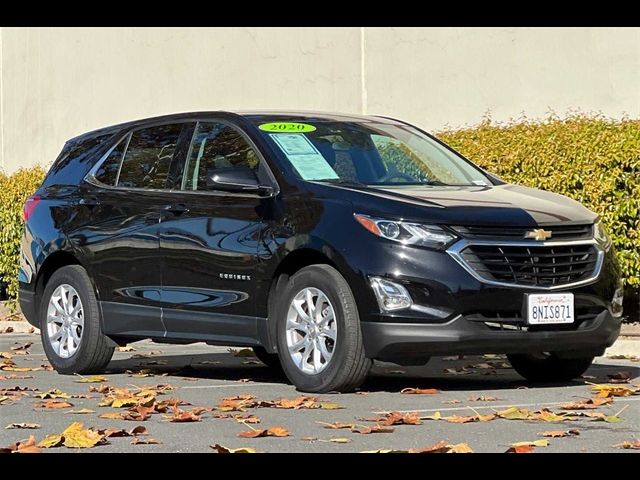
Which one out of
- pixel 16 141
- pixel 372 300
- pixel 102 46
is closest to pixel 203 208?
pixel 372 300

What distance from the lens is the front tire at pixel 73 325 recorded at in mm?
10891

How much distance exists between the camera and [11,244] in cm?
1727

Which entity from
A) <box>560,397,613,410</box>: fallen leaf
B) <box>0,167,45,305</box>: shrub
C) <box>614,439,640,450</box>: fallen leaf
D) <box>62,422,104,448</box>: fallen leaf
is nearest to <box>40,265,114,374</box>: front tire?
<box>62,422,104,448</box>: fallen leaf

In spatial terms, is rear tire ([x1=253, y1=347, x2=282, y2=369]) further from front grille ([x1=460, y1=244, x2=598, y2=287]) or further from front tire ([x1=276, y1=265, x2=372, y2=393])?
front grille ([x1=460, y1=244, x2=598, y2=287])

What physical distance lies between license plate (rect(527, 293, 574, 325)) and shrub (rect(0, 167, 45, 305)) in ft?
29.6

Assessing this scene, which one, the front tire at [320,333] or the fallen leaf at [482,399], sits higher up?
the front tire at [320,333]

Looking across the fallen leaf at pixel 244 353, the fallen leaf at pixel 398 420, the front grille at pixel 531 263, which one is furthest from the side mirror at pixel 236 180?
the fallen leaf at pixel 244 353

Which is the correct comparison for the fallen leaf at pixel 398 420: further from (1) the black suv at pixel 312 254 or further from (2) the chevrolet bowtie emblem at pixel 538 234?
(2) the chevrolet bowtie emblem at pixel 538 234

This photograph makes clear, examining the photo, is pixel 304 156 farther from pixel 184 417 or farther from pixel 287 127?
pixel 184 417

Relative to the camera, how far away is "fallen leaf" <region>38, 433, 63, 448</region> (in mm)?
7160

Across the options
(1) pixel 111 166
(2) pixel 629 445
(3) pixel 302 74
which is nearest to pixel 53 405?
(1) pixel 111 166

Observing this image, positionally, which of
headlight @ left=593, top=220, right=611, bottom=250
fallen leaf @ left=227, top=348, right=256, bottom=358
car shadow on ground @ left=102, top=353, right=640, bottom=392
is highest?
headlight @ left=593, top=220, right=611, bottom=250

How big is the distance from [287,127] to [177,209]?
A: 3.08 feet

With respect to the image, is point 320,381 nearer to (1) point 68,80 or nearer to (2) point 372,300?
(2) point 372,300
